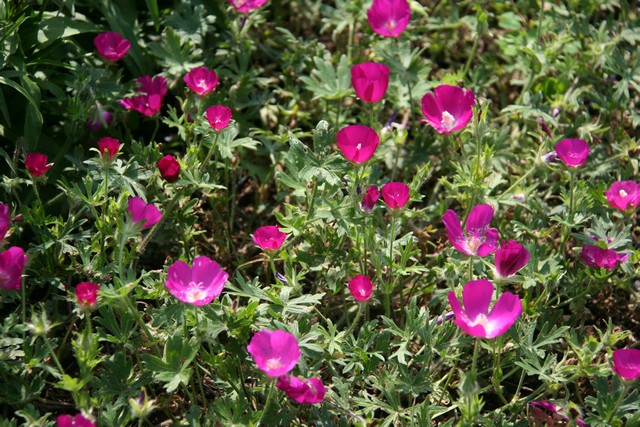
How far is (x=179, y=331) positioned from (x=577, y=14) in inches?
90.8

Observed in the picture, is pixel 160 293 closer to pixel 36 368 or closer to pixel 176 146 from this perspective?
pixel 36 368

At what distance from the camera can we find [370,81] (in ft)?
8.65

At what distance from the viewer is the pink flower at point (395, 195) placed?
2.38 metres

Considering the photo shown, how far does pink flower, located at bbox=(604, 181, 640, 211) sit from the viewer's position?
103 inches

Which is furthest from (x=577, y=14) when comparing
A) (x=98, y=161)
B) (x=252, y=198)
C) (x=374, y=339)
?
(x=98, y=161)

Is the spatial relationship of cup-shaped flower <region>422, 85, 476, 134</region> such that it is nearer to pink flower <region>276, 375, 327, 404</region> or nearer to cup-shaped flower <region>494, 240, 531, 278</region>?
cup-shaped flower <region>494, 240, 531, 278</region>

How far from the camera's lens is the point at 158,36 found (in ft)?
11.1

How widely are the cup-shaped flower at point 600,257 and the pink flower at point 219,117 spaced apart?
3.78ft

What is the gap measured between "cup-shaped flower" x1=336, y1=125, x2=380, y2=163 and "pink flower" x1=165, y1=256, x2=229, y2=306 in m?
0.49

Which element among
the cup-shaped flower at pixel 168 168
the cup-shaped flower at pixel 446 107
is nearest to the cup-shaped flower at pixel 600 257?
the cup-shaped flower at pixel 446 107

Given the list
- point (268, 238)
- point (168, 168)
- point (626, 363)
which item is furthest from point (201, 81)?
point (626, 363)

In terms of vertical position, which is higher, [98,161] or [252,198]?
[98,161]

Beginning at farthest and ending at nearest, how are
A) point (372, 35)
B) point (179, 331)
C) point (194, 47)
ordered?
point (372, 35) → point (194, 47) → point (179, 331)

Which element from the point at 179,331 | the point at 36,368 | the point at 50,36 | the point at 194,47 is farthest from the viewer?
the point at 194,47
